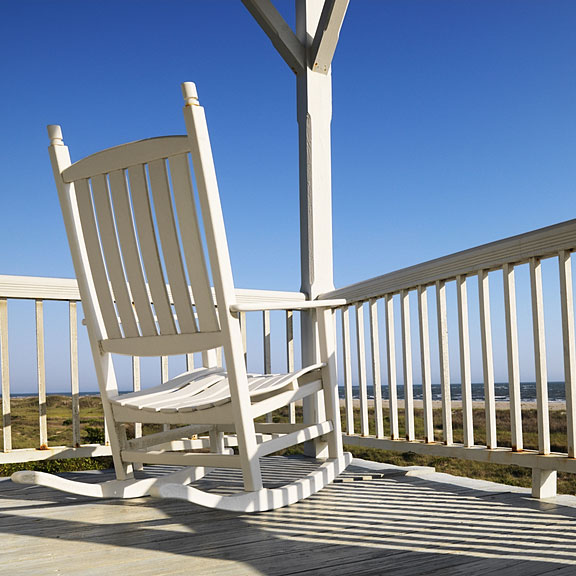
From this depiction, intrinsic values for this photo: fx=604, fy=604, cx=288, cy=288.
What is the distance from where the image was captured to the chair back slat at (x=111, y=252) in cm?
188

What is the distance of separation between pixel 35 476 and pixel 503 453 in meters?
1.40

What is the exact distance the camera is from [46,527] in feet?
5.66

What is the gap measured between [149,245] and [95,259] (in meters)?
0.24

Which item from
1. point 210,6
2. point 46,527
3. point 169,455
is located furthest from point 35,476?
point 210,6

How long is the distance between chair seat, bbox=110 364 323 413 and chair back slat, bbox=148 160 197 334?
0.22 m

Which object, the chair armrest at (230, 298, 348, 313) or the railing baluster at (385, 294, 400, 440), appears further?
the railing baluster at (385, 294, 400, 440)

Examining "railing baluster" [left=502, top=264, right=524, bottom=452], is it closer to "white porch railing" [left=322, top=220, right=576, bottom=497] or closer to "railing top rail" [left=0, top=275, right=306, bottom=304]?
"white porch railing" [left=322, top=220, right=576, bottom=497]

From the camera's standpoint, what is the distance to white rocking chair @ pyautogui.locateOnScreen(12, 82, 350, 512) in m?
1.72

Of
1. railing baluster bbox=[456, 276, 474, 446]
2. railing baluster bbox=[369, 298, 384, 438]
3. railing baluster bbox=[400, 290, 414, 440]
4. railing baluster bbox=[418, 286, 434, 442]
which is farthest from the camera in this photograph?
railing baluster bbox=[369, 298, 384, 438]

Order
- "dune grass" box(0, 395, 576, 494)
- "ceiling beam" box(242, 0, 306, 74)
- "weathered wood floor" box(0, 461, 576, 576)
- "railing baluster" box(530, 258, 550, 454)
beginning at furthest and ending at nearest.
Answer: "dune grass" box(0, 395, 576, 494) < "ceiling beam" box(242, 0, 306, 74) < "railing baluster" box(530, 258, 550, 454) < "weathered wood floor" box(0, 461, 576, 576)

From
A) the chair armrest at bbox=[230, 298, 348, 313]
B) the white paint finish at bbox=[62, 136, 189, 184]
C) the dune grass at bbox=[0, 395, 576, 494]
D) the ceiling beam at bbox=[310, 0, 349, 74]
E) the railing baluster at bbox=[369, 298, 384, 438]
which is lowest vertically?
the dune grass at bbox=[0, 395, 576, 494]

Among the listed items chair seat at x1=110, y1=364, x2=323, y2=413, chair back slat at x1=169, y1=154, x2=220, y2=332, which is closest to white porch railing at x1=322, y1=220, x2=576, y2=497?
chair seat at x1=110, y1=364, x2=323, y2=413

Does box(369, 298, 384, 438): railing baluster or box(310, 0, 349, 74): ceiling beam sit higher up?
box(310, 0, 349, 74): ceiling beam

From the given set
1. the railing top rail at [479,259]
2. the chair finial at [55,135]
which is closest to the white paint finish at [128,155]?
the chair finial at [55,135]
